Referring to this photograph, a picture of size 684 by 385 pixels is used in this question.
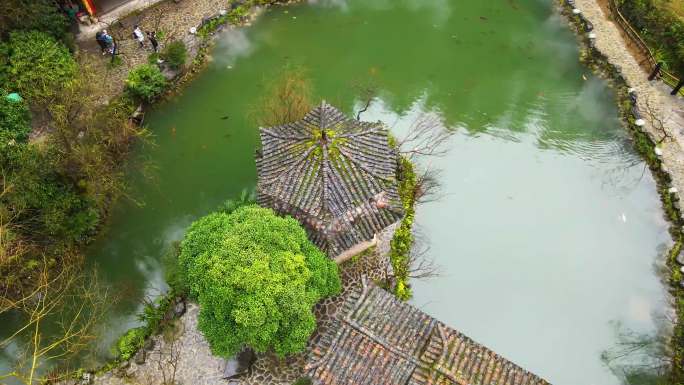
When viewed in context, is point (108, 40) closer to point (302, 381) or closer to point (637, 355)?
point (302, 381)

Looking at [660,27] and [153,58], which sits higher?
[660,27]

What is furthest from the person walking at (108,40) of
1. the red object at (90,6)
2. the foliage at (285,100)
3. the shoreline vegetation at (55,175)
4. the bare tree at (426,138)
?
the bare tree at (426,138)

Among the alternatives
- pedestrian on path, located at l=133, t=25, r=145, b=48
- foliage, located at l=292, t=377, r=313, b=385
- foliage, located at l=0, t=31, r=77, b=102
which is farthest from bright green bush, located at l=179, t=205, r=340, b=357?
pedestrian on path, located at l=133, t=25, r=145, b=48

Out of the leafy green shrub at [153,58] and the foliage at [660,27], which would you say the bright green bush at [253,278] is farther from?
the foliage at [660,27]

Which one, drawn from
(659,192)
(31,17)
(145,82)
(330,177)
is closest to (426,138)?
(330,177)

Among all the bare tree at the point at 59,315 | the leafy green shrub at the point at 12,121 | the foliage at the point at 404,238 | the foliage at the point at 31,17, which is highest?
the foliage at the point at 31,17

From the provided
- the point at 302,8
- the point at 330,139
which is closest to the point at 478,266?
the point at 330,139
